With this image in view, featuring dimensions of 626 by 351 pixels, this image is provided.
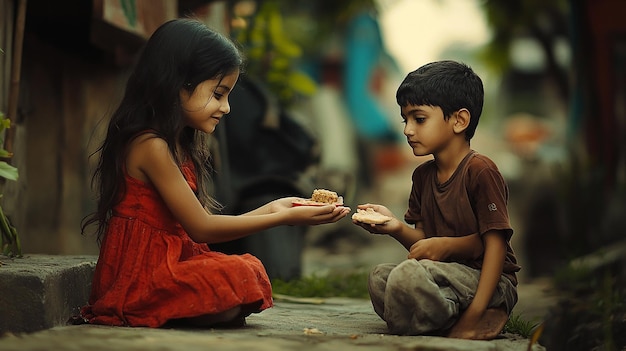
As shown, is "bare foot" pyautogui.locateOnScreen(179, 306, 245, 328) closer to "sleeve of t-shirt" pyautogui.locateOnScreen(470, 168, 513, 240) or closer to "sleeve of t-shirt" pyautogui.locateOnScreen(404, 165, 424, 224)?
"sleeve of t-shirt" pyautogui.locateOnScreen(404, 165, 424, 224)

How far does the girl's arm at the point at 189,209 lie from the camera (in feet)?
11.6

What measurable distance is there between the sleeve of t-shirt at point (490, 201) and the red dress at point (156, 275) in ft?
2.78

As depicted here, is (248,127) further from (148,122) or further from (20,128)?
(148,122)

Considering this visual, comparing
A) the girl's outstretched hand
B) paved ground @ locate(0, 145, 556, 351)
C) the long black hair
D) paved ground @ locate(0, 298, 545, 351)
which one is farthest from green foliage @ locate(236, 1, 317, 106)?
the girl's outstretched hand

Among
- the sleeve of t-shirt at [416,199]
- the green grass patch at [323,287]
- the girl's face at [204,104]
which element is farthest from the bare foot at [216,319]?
the green grass patch at [323,287]

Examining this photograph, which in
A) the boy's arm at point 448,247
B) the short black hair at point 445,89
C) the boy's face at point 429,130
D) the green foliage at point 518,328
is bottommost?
the green foliage at point 518,328

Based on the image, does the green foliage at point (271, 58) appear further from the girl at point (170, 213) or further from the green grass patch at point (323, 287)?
the girl at point (170, 213)

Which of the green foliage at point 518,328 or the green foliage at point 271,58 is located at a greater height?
the green foliage at point 271,58

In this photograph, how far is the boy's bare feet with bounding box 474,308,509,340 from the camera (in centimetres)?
361

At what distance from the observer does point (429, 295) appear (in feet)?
11.5

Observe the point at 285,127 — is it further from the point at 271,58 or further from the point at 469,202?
the point at 469,202

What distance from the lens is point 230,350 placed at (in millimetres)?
2881

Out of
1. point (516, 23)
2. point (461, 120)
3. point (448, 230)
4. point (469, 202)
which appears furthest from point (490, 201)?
point (516, 23)

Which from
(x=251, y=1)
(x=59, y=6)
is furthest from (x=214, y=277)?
(x=251, y=1)
